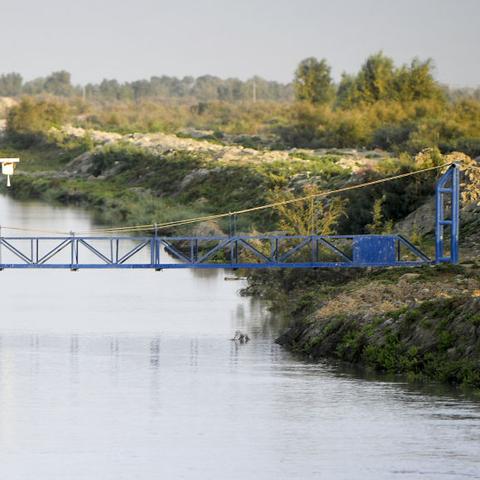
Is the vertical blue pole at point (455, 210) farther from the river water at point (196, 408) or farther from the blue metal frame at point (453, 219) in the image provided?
the river water at point (196, 408)

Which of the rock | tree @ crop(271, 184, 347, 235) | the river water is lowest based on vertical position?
the river water

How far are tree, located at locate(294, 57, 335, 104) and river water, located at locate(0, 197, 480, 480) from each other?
109161mm

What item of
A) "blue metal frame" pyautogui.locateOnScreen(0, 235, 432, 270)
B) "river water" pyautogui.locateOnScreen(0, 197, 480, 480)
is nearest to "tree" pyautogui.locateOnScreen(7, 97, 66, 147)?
"blue metal frame" pyautogui.locateOnScreen(0, 235, 432, 270)

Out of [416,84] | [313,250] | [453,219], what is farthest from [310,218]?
[416,84]

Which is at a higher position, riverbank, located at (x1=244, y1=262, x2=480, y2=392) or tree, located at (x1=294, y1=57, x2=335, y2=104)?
tree, located at (x1=294, y1=57, x2=335, y2=104)

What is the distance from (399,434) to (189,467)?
472 cm

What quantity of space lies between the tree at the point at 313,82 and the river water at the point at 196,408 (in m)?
109

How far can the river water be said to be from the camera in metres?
28.6

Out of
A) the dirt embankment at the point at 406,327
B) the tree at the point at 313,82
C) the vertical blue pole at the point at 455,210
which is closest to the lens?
the dirt embankment at the point at 406,327

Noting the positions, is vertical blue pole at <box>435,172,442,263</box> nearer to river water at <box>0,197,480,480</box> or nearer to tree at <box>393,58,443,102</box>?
river water at <box>0,197,480,480</box>

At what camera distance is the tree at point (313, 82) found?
15738cm

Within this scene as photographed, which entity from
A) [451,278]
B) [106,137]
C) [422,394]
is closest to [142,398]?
[422,394]

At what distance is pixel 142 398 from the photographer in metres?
35.0

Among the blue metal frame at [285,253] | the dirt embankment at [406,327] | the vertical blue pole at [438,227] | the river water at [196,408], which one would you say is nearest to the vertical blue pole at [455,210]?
the vertical blue pole at [438,227]
